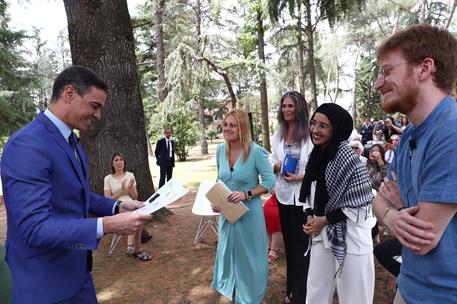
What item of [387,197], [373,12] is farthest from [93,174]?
[373,12]

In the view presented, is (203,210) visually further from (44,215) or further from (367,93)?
(367,93)

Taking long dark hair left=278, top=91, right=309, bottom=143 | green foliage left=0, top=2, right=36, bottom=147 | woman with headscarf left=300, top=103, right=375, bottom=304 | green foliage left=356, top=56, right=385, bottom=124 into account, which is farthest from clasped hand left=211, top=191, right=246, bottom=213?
green foliage left=356, top=56, right=385, bottom=124

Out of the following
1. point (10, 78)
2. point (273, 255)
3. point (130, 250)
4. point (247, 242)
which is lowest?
point (273, 255)

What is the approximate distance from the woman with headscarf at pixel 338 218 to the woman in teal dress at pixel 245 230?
2.51 feet

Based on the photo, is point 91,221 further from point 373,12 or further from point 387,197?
point 373,12

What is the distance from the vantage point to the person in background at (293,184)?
11.1 ft

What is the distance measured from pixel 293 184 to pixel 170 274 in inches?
84.2

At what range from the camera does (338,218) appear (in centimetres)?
252

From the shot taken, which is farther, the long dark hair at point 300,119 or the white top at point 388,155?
the white top at point 388,155

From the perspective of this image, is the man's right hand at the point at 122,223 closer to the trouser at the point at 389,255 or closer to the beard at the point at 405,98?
the beard at the point at 405,98

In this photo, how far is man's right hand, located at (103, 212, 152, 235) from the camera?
1740mm

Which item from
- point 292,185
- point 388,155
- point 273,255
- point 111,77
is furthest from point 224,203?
point 388,155

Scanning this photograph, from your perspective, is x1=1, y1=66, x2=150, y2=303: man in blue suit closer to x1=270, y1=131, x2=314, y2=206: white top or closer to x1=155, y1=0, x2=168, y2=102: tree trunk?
x1=270, y1=131, x2=314, y2=206: white top

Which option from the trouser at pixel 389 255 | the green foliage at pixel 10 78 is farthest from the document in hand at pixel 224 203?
the green foliage at pixel 10 78
